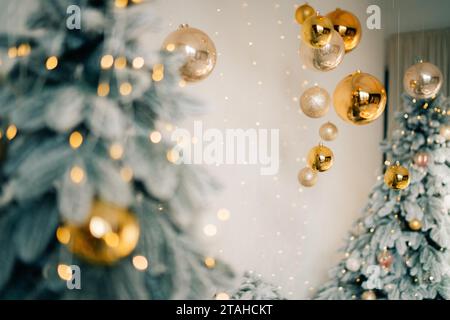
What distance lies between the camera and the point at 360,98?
203cm

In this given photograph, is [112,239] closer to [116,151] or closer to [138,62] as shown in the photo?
[116,151]

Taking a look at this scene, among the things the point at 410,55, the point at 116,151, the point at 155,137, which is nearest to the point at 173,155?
the point at 155,137

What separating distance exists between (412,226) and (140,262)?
1449mm

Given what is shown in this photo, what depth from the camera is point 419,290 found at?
258 centimetres

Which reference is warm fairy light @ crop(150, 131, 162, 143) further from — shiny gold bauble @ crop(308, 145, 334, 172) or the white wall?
shiny gold bauble @ crop(308, 145, 334, 172)

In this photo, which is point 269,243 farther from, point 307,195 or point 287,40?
point 287,40

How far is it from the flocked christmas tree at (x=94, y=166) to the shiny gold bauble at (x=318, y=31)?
56 cm

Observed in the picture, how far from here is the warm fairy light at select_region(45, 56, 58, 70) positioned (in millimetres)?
1969

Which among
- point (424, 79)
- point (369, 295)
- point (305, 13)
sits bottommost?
point (369, 295)

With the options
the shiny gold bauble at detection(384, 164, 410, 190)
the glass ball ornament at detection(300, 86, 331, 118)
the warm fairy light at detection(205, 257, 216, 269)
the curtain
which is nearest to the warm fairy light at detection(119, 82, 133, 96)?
the glass ball ornament at detection(300, 86, 331, 118)

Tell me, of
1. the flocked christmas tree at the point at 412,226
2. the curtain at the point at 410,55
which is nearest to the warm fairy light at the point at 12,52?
the flocked christmas tree at the point at 412,226

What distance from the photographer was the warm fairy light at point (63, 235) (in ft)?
6.48

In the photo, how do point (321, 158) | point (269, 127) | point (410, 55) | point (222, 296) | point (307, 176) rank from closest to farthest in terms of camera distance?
point (321, 158) < point (222, 296) < point (307, 176) < point (269, 127) < point (410, 55)

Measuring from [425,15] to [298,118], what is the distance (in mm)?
1356
